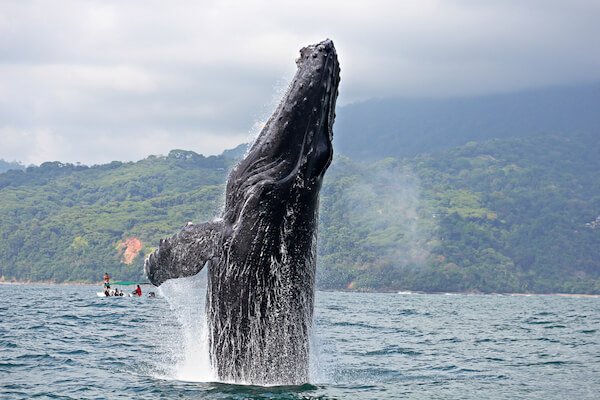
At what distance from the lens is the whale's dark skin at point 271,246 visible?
9.98 metres

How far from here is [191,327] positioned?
493 inches

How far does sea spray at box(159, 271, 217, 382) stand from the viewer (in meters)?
10.9

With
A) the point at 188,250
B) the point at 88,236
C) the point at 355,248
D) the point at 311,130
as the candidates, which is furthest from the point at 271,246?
the point at 88,236

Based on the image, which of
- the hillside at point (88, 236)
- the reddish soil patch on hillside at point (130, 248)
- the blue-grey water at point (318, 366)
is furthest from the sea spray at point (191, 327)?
the reddish soil patch on hillside at point (130, 248)

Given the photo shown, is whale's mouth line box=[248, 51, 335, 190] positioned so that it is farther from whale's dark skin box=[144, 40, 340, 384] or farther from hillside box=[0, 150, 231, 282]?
hillside box=[0, 150, 231, 282]

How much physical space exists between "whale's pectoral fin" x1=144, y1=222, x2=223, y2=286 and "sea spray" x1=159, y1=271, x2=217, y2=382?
0.25 metres

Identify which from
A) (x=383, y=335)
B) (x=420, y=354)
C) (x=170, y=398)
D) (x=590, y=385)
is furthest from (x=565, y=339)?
(x=170, y=398)

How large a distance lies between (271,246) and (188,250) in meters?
1.02

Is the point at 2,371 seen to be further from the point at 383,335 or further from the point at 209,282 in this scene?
the point at 383,335

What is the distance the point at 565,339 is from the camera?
955 inches

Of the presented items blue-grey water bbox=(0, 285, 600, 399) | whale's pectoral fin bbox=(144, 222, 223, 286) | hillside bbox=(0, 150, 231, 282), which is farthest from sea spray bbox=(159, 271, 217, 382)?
hillside bbox=(0, 150, 231, 282)

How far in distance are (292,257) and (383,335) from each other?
14309mm

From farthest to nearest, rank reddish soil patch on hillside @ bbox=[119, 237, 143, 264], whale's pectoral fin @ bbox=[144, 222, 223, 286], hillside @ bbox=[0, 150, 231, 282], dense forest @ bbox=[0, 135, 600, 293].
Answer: dense forest @ bbox=[0, 135, 600, 293], reddish soil patch on hillside @ bbox=[119, 237, 143, 264], hillside @ bbox=[0, 150, 231, 282], whale's pectoral fin @ bbox=[144, 222, 223, 286]

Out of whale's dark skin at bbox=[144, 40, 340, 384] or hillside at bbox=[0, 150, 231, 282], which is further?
hillside at bbox=[0, 150, 231, 282]
